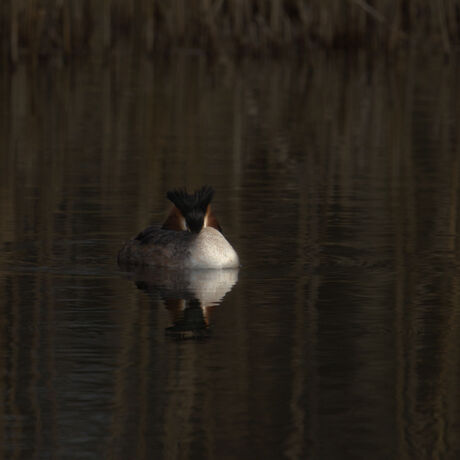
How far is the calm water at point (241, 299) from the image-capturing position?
4.93m

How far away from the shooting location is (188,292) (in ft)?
24.7

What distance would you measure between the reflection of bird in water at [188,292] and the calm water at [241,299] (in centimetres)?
2

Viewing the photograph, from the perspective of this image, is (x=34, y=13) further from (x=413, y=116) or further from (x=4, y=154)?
(x=4, y=154)

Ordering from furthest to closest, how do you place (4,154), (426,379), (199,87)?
(199,87)
(4,154)
(426,379)

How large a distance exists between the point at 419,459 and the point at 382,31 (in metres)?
21.4

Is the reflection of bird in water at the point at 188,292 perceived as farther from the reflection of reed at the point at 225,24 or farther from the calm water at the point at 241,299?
the reflection of reed at the point at 225,24

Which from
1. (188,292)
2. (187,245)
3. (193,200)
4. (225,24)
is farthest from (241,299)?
(225,24)

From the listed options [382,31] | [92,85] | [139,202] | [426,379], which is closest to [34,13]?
[92,85]

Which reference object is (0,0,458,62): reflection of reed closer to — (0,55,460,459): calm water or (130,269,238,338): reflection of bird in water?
(0,55,460,459): calm water

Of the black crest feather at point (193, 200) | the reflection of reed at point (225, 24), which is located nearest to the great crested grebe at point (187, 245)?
the black crest feather at point (193, 200)

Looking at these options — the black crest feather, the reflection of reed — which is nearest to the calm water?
the black crest feather

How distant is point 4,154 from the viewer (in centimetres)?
1380

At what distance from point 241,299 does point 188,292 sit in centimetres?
38

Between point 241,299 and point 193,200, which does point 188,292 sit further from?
point 193,200
